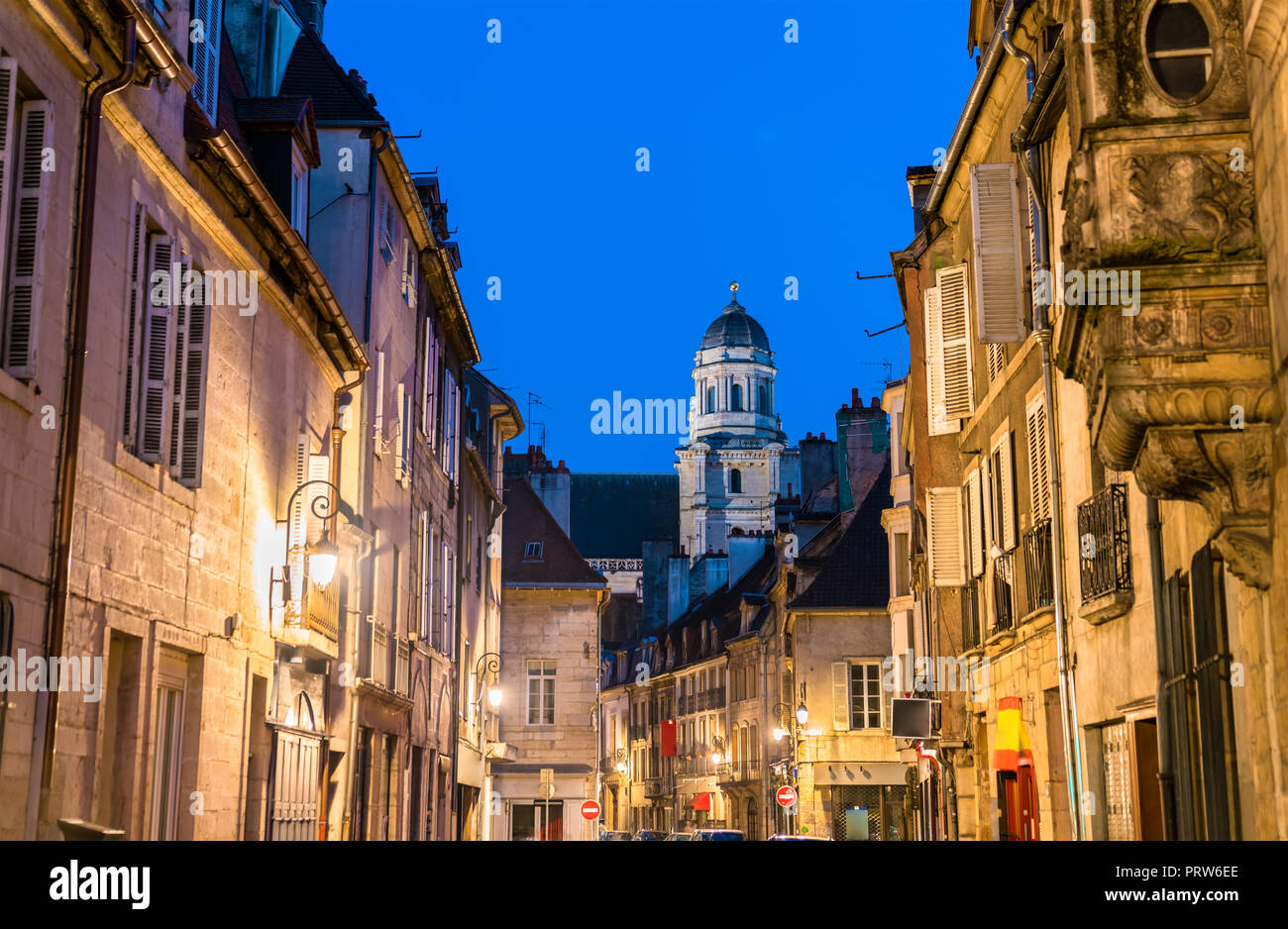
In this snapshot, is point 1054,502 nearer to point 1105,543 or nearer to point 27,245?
point 1105,543

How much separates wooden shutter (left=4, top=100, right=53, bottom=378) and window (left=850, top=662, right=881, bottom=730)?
130 feet

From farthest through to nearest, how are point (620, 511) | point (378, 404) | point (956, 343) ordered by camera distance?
1. point (620, 511)
2. point (378, 404)
3. point (956, 343)

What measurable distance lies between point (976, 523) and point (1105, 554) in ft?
23.5

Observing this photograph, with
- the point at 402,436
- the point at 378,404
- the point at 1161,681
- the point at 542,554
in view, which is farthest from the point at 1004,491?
the point at 542,554

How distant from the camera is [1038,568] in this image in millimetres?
15125

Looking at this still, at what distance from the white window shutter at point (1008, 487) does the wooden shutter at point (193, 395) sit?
8939 mm

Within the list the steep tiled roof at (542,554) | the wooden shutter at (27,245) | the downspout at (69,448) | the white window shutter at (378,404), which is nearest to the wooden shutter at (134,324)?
the downspout at (69,448)

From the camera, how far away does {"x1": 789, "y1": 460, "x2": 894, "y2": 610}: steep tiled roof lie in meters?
46.4

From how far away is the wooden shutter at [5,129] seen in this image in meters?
8.08

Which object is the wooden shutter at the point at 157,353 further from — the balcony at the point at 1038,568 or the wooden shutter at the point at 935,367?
the wooden shutter at the point at 935,367

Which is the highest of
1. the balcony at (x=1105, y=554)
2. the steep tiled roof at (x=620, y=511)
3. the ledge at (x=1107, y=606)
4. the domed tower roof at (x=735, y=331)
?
the domed tower roof at (x=735, y=331)

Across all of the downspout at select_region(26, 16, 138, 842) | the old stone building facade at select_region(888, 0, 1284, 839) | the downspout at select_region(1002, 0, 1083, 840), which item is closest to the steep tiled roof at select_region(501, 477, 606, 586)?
the old stone building facade at select_region(888, 0, 1284, 839)
